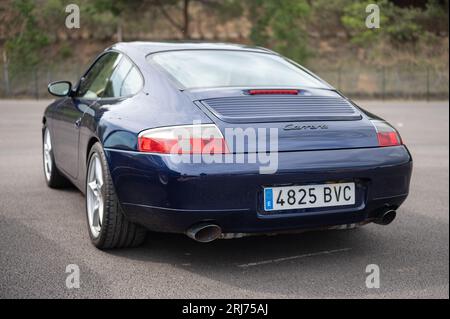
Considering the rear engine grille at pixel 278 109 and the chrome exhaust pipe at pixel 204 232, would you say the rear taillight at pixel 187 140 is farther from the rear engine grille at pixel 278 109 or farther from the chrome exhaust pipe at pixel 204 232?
the chrome exhaust pipe at pixel 204 232

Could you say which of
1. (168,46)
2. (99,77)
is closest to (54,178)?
(99,77)

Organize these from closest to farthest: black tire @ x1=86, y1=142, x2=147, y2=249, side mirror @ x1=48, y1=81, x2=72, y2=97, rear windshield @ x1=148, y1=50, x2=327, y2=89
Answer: black tire @ x1=86, y1=142, x2=147, y2=249 → rear windshield @ x1=148, y1=50, x2=327, y2=89 → side mirror @ x1=48, y1=81, x2=72, y2=97

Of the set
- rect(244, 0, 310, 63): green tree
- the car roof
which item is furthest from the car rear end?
rect(244, 0, 310, 63): green tree

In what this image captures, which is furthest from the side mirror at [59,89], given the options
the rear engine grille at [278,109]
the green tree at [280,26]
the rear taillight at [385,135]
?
the green tree at [280,26]

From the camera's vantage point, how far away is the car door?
14.0 ft

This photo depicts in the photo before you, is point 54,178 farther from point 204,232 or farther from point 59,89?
point 204,232

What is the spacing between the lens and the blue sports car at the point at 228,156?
3.05 metres

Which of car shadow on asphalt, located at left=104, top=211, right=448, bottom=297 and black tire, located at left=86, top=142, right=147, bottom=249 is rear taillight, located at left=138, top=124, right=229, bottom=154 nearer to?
black tire, located at left=86, top=142, right=147, bottom=249

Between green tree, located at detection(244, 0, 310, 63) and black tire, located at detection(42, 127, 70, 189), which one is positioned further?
green tree, located at detection(244, 0, 310, 63)

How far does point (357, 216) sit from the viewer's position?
3.37 metres

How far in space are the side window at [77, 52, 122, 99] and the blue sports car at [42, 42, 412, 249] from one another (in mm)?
348

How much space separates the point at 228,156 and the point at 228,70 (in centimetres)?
103

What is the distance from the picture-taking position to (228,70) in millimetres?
3895
